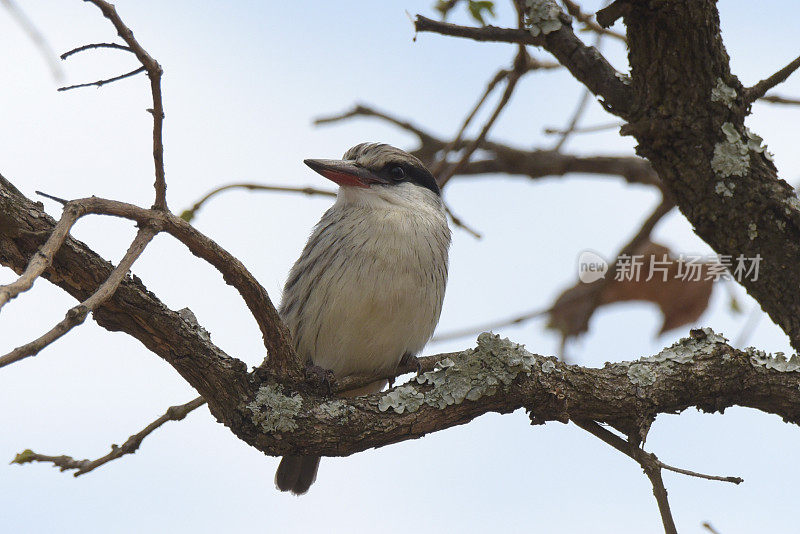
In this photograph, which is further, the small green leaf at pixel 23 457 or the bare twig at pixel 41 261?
the small green leaf at pixel 23 457

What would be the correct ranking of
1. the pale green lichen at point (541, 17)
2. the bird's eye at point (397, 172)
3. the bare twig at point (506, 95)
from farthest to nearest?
the bird's eye at point (397, 172) < the bare twig at point (506, 95) < the pale green lichen at point (541, 17)

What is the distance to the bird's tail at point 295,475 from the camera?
Answer: 393 cm

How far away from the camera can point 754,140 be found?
10.5 ft

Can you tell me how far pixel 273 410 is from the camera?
8.67 ft

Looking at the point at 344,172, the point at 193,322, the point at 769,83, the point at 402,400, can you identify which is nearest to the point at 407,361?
the point at 344,172

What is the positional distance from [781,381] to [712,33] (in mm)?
1266

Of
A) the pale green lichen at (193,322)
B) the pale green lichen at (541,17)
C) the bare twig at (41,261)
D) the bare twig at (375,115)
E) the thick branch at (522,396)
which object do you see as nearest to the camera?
the bare twig at (41,261)

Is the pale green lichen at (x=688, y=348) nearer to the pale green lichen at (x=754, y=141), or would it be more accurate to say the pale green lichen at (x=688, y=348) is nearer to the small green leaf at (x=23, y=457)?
the pale green lichen at (x=754, y=141)

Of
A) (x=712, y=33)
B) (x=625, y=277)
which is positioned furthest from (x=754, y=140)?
(x=625, y=277)

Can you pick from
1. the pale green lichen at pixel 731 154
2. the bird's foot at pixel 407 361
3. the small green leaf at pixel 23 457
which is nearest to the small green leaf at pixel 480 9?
the pale green lichen at pixel 731 154

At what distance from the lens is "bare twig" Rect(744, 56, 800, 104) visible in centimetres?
299

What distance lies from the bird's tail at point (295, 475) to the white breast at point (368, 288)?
466mm

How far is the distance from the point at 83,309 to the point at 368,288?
1854 millimetres

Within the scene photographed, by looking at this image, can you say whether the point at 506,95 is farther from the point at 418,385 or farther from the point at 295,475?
the point at 295,475
